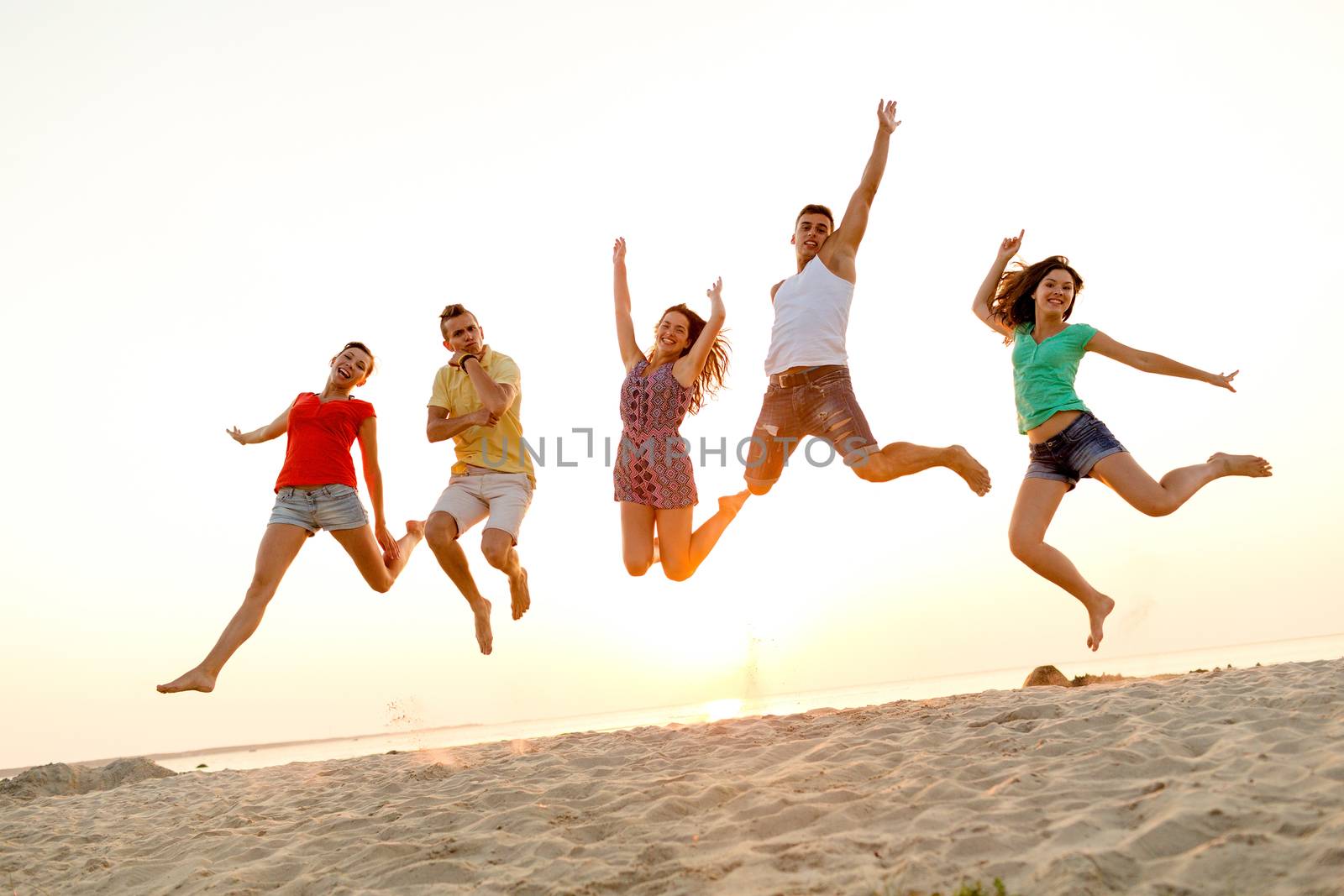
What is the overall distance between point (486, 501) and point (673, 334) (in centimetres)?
179

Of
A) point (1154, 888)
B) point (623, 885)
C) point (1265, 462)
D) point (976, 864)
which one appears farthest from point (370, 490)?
point (1265, 462)

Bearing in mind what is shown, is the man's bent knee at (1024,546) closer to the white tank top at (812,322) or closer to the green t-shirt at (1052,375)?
the green t-shirt at (1052,375)

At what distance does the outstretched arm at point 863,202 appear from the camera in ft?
20.3

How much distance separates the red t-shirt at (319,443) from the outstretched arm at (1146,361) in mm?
5119

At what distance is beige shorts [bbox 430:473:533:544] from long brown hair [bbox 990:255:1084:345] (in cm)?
365

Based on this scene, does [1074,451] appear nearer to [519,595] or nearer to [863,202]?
[863,202]

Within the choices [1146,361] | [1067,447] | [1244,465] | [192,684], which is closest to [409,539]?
[192,684]

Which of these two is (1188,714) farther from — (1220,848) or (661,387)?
(661,387)

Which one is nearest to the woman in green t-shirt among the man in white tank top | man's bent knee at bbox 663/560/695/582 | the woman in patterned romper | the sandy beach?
the man in white tank top

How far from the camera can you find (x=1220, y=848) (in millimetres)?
2965

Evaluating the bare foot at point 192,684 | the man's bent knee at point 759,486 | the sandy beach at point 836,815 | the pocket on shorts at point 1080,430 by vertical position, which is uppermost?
the pocket on shorts at point 1080,430

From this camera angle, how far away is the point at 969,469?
5.98 metres

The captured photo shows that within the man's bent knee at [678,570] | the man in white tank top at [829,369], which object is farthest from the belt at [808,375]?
the man's bent knee at [678,570]

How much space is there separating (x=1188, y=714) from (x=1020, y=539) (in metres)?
1.48
